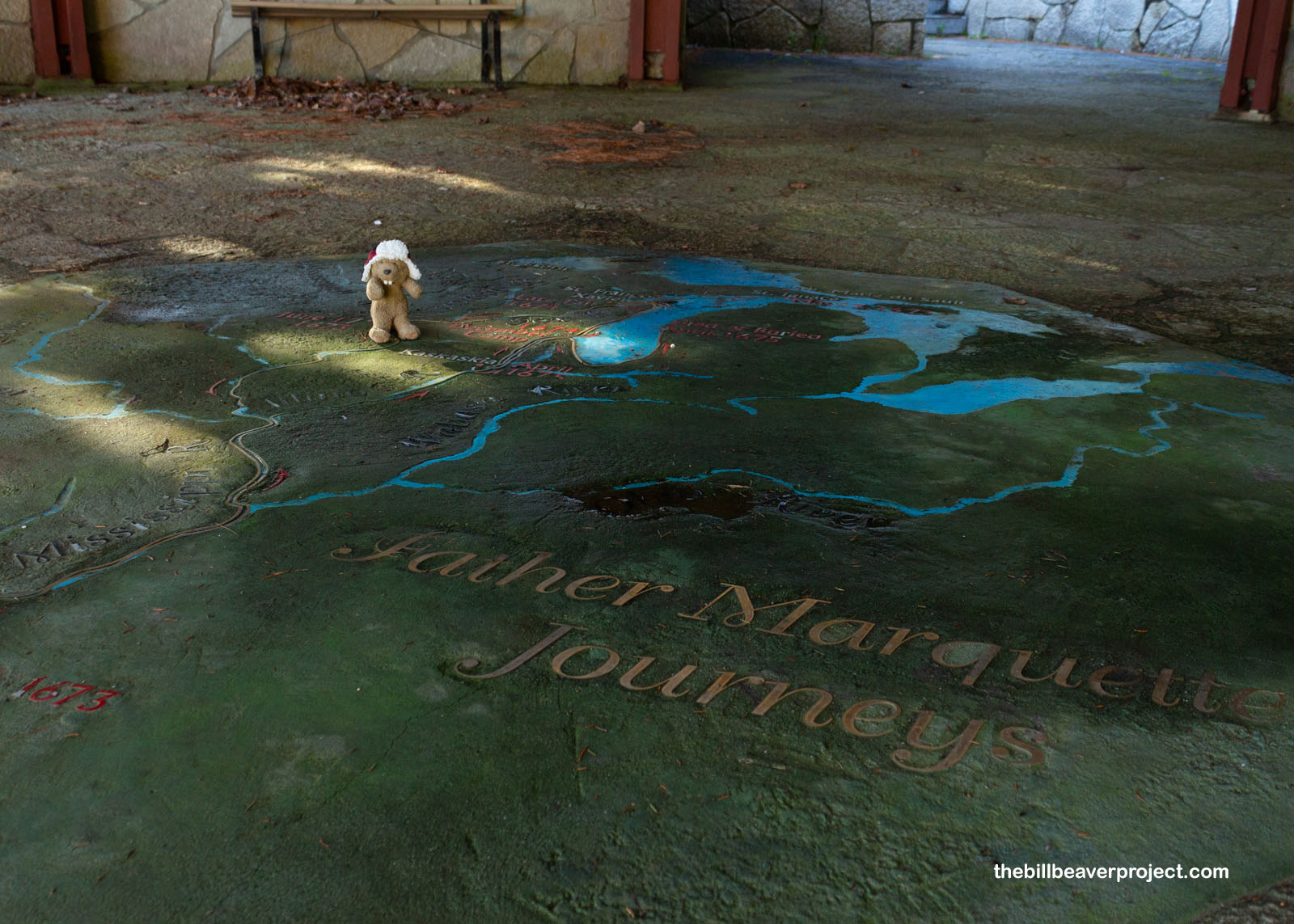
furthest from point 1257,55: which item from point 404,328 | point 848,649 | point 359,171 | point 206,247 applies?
point 848,649

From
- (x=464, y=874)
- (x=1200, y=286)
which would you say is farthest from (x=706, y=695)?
(x=1200, y=286)

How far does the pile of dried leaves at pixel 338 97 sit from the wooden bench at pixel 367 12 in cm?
35

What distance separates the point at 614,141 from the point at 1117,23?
11.1m

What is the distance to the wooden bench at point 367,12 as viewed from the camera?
817cm

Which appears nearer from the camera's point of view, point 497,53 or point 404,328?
point 404,328

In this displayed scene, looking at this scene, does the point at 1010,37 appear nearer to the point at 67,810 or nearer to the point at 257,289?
the point at 257,289

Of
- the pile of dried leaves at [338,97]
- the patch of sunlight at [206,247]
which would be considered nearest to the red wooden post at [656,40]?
the pile of dried leaves at [338,97]

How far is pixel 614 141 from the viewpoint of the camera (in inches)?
267

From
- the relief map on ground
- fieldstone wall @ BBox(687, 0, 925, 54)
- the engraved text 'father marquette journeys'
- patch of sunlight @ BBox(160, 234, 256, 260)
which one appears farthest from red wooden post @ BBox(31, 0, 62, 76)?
fieldstone wall @ BBox(687, 0, 925, 54)

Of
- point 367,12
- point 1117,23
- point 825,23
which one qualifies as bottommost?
point 367,12

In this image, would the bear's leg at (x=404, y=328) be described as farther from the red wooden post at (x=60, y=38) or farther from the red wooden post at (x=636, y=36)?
the red wooden post at (x=60, y=38)

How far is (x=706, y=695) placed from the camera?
5.63ft

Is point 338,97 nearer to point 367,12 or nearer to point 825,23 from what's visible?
point 367,12

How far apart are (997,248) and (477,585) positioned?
3.36 m
